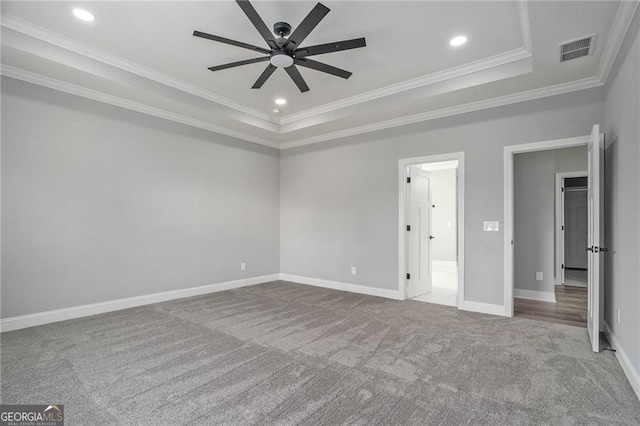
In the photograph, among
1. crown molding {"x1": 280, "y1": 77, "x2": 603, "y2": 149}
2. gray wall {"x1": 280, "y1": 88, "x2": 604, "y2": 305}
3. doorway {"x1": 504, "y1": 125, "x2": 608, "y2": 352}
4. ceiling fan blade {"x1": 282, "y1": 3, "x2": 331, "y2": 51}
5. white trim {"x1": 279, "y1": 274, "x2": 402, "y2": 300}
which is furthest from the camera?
white trim {"x1": 279, "y1": 274, "x2": 402, "y2": 300}

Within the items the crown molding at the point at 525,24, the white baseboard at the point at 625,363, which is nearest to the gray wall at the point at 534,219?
the white baseboard at the point at 625,363

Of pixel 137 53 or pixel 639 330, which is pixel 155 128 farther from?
pixel 639 330

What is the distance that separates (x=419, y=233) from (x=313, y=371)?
3.39 meters

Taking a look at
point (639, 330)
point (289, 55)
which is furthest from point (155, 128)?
point (639, 330)

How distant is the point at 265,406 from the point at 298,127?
4370mm

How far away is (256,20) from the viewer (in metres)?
2.30

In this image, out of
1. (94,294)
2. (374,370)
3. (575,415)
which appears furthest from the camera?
(94,294)

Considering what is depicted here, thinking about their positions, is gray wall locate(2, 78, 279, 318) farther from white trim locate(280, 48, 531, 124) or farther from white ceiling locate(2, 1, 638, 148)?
white trim locate(280, 48, 531, 124)

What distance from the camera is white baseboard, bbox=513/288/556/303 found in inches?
189

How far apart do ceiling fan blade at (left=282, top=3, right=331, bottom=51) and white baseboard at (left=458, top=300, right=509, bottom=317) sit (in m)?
3.81

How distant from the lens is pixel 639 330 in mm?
2154

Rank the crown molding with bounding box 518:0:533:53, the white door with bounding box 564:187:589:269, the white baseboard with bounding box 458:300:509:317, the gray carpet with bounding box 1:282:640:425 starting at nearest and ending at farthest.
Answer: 1. the gray carpet with bounding box 1:282:640:425
2. the crown molding with bounding box 518:0:533:53
3. the white baseboard with bounding box 458:300:509:317
4. the white door with bounding box 564:187:589:269

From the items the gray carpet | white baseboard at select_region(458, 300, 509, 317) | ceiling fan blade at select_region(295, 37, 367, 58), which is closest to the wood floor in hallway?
white baseboard at select_region(458, 300, 509, 317)

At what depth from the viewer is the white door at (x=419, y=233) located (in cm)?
496
